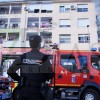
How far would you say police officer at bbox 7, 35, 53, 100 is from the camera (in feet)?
9.42

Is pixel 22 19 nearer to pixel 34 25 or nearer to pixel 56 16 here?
pixel 34 25

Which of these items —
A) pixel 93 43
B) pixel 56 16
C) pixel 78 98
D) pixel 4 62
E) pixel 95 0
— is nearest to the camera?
pixel 95 0

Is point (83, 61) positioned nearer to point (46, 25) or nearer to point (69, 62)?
point (69, 62)

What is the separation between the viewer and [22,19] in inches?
1390

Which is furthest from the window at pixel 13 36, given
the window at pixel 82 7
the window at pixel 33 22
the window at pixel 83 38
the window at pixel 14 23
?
the window at pixel 82 7

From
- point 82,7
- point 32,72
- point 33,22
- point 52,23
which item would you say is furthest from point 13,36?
point 32,72

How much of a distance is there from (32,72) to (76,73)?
6770 millimetres

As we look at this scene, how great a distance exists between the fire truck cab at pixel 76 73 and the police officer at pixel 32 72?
21.2ft

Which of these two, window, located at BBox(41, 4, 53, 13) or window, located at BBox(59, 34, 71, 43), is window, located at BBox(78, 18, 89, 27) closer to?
window, located at BBox(59, 34, 71, 43)

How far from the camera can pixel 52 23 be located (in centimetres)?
3481

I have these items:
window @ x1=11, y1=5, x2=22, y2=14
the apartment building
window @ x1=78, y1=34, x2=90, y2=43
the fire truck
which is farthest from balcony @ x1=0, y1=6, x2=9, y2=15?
the fire truck

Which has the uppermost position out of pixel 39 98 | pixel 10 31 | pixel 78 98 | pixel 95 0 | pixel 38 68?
pixel 10 31

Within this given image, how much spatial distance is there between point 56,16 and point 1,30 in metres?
6.92

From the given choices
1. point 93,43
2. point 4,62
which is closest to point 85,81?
point 4,62
